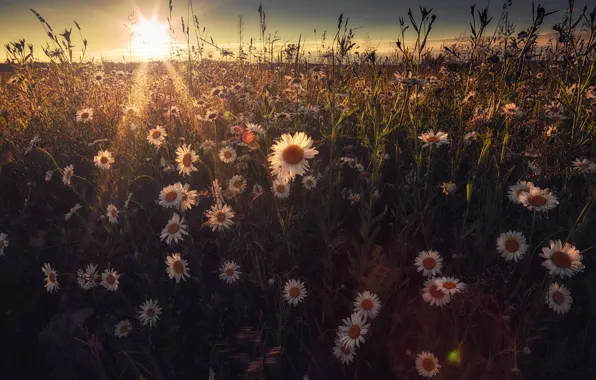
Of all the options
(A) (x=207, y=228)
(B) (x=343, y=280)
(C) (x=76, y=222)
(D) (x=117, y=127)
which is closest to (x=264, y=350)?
(B) (x=343, y=280)

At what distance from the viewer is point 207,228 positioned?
9.18 ft

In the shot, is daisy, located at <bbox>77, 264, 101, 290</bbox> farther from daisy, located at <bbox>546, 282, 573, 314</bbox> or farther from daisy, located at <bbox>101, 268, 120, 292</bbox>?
daisy, located at <bbox>546, 282, 573, 314</bbox>

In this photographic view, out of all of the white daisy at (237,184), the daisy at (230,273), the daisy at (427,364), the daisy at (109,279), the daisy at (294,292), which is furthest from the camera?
the white daisy at (237,184)

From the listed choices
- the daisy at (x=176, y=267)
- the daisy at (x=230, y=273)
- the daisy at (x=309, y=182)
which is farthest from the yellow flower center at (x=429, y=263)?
the daisy at (x=176, y=267)

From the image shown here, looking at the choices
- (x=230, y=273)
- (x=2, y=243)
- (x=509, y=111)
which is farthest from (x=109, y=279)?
(x=509, y=111)

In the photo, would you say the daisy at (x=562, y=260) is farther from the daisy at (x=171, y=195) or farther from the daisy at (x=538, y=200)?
the daisy at (x=171, y=195)

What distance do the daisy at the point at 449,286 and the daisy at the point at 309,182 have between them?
117 cm

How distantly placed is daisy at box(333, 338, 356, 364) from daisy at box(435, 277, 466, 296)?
52 centimetres

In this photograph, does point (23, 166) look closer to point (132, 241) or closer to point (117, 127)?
point (117, 127)

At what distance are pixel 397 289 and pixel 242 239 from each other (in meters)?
1.01

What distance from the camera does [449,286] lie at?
173 cm

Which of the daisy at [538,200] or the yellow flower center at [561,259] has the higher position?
the daisy at [538,200]

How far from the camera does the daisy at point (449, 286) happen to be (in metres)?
1.66

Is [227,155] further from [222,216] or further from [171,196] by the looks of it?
[222,216]
